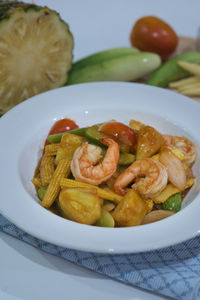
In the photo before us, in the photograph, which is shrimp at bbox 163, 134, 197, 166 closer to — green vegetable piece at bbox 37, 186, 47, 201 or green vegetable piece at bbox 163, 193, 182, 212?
green vegetable piece at bbox 163, 193, 182, 212

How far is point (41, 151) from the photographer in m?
2.09

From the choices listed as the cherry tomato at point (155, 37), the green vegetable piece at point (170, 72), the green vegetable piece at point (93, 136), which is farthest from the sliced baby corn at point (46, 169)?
the cherry tomato at point (155, 37)

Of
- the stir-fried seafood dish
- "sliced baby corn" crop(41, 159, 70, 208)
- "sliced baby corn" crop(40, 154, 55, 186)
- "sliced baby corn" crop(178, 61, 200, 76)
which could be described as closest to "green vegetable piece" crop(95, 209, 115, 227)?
the stir-fried seafood dish

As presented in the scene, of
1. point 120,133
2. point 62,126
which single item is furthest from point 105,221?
point 62,126

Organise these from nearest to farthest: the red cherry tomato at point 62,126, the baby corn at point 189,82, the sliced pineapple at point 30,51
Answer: the red cherry tomato at point 62,126 < the sliced pineapple at point 30,51 < the baby corn at point 189,82

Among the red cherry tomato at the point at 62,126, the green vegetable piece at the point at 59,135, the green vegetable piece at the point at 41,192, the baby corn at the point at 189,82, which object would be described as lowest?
the green vegetable piece at the point at 41,192

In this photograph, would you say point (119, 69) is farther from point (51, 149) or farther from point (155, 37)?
point (51, 149)

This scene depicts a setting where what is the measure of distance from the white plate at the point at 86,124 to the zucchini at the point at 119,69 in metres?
0.37

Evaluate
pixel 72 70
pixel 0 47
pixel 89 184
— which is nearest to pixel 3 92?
pixel 0 47

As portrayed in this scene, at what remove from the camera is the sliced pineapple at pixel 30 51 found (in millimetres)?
2363

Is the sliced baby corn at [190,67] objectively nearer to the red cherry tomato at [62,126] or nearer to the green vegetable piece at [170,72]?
the green vegetable piece at [170,72]

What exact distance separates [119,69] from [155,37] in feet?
1.84

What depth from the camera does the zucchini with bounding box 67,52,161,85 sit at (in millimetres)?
2768

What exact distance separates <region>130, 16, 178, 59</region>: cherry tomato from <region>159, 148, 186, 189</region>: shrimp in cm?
162
